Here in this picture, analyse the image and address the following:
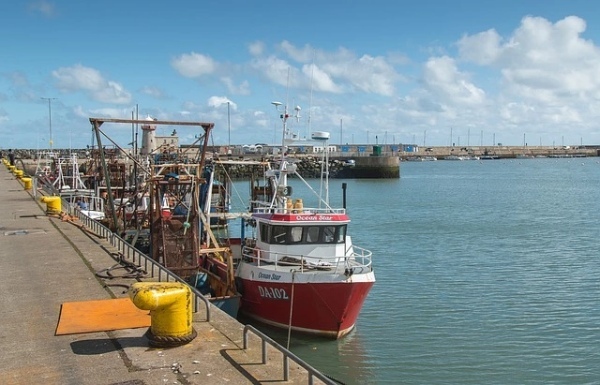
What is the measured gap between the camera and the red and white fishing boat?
17188 mm

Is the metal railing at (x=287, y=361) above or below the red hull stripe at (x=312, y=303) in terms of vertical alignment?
above

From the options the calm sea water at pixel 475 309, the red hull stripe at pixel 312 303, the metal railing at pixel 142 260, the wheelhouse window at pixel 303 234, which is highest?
the wheelhouse window at pixel 303 234

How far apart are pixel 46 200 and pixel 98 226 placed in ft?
23.1

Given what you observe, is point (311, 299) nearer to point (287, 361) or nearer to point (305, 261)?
point (305, 261)

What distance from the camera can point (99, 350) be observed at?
9453 millimetres

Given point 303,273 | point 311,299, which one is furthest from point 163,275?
point 311,299

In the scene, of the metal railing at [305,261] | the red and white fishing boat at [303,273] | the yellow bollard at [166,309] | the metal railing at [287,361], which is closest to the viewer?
the metal railing at [287,361]

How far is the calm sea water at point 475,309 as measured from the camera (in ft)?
52.9

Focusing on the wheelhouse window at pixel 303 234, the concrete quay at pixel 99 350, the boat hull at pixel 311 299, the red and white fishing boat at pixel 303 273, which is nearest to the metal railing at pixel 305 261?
the red and white fishing boat at pixel 303 273

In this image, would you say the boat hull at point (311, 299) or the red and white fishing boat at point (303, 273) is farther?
the red and white fishing boat at point (303, 273)

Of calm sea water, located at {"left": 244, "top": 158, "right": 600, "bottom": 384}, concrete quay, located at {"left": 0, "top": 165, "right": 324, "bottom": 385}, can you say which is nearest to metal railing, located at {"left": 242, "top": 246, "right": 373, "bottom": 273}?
calm sea water, located at {"left": 244, "top": 158, "right": 600, "bottom": 384}

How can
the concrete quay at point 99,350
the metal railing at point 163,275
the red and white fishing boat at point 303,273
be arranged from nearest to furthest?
the metal railing at point 163,275 → the concrete quay at point 99,350 → the red and white fishing boat at point 303,273

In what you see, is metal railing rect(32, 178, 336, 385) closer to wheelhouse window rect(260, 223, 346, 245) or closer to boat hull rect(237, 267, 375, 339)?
boat hull rect(237, 267, 375, 339)

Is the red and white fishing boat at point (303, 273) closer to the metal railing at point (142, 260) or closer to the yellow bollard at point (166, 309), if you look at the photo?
the metal railing at point (142, 260)
